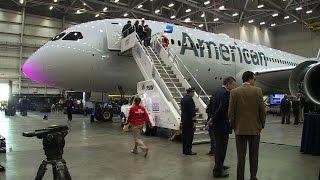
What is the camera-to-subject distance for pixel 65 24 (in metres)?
37.3

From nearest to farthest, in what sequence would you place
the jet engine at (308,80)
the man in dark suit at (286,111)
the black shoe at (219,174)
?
the black shoe at (219,174), the jet engine at (308,80), the man in dark suit at (286,111)

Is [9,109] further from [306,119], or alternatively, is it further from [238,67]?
[306,119]

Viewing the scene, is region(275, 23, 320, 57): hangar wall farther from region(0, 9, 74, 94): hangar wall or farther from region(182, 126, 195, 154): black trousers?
region(182, 126, 195, 154): black trousers

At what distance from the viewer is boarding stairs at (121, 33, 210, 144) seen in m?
9.88

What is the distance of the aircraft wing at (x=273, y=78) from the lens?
16734 millimetres

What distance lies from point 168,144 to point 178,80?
9.54 ft

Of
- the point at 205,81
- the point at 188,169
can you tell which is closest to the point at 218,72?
the point at 205,81

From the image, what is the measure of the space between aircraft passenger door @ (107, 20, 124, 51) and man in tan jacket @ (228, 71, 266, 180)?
784 centimetres

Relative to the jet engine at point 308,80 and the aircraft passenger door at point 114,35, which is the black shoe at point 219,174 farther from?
the aircraft passenger door at point 114,35

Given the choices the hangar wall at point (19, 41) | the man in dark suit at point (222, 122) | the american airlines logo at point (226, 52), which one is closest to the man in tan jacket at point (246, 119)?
the man in dark suit at point (222, 122)

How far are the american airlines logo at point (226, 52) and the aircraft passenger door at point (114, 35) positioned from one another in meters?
2.54

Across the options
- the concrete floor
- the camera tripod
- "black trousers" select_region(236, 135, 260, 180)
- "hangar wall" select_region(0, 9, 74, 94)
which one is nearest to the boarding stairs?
the concrete floor

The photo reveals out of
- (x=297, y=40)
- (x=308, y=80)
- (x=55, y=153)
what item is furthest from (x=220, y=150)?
(x=297, y=40)

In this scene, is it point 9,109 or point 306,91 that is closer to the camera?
point 306,91
